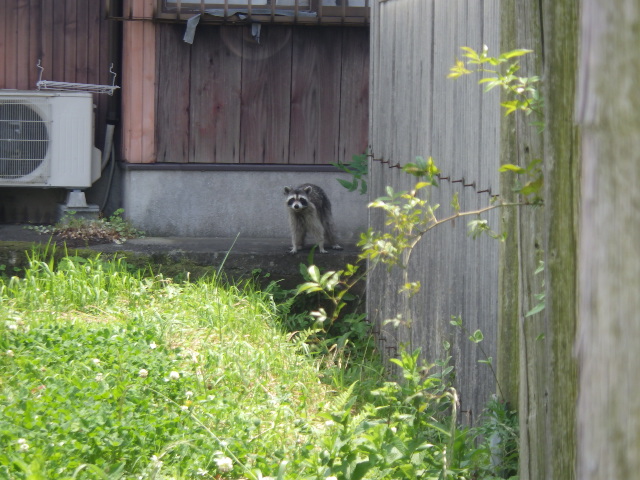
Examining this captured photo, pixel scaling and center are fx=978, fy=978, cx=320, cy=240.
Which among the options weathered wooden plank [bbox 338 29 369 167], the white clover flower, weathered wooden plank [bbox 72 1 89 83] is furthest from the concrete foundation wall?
the white clover flower

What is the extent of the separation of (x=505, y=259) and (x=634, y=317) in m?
2.61

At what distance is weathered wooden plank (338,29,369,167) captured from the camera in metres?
9.55

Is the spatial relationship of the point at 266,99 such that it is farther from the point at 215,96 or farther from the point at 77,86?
the point at 77,86

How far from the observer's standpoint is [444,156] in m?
5.04

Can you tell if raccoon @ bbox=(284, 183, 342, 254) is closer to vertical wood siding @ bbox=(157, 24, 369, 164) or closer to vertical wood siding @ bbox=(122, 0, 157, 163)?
vertical wood siding @ bbox=(157, 24, 369, 164)

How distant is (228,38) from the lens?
943cm

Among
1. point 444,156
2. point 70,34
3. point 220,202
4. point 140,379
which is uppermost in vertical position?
point 70,34

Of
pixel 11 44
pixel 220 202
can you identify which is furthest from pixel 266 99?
pixel 11 44

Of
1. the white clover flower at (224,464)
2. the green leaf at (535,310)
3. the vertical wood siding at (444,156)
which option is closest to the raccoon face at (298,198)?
the vertical wood siding at (444,156)

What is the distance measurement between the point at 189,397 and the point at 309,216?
4331 mm

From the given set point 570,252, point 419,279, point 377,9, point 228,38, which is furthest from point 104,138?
point 570,252

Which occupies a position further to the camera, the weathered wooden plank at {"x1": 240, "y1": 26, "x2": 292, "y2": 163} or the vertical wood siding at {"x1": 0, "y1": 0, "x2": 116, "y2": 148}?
the vertical wood siding at {"x1": 0, "y1": 0, "x2": 116, "y2": 148}

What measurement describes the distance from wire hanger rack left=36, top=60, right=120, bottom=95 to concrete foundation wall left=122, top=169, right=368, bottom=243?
89 centimetres

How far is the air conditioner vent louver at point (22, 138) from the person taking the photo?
9.55 metres
